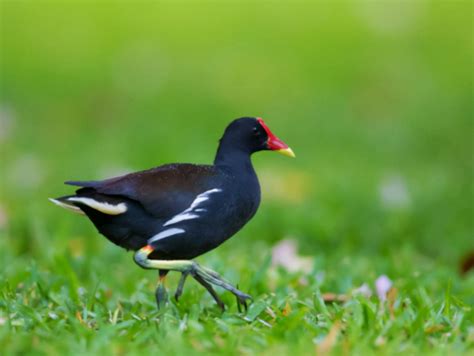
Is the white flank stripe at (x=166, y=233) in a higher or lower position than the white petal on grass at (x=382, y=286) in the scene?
higher

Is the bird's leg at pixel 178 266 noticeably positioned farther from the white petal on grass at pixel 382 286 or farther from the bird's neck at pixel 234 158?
the white petal on grass at pixel 382 286

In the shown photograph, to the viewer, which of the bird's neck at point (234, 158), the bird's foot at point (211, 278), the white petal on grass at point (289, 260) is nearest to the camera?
the bird's foot at point (211, 278)

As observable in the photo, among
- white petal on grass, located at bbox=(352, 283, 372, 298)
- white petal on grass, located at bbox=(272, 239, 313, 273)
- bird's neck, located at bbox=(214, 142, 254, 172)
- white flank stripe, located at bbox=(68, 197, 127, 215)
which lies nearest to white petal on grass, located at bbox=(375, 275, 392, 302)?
white petal on grass, located at bbox=(352, 283, 372, 298)

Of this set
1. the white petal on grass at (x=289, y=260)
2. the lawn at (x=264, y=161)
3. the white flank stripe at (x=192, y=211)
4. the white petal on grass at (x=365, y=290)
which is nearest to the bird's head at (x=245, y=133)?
the white flank stripe at (x=192, y=211)

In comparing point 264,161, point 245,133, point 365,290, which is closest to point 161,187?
point 245,133

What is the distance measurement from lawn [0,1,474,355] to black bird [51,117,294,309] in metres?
0.24

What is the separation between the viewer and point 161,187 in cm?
362

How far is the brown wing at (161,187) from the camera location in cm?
357

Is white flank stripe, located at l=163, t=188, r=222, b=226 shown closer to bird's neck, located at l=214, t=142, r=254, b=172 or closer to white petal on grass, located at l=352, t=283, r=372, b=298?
bird's neck, located at l=214, t=142, r=254, b=172

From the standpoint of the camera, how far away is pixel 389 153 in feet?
27.7

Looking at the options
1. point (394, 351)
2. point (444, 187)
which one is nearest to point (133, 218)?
point (394, 351)

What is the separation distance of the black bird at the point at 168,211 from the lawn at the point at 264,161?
244 millimetres

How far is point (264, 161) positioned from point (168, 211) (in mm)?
4520

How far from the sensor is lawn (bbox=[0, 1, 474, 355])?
3.53m
